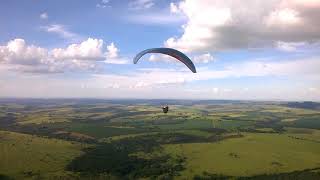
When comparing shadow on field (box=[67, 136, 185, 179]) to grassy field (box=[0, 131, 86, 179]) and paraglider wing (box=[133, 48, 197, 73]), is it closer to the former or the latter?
grassy field (box=[0, 131, 86, 179])

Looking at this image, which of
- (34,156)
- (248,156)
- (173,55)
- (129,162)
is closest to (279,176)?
(248,156)

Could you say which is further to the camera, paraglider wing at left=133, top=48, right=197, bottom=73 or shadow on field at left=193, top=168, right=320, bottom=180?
shadow on field at left=193, top=168, right=320, bottom=180

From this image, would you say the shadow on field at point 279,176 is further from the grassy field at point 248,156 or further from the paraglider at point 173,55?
the paraglider at point 173,55

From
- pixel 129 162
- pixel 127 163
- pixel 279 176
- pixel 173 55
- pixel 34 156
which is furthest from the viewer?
pixel 34 156

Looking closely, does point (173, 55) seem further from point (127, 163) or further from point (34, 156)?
point (34, 156)

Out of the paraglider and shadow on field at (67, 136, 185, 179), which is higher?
the paraglider

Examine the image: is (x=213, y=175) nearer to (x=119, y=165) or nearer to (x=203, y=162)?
(x=203, y=162)

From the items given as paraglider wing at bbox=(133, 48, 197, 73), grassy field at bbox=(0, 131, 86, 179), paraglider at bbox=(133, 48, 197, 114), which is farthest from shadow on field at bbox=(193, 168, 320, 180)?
paraglider wing at bbox=(133, 48, 197, 73)
